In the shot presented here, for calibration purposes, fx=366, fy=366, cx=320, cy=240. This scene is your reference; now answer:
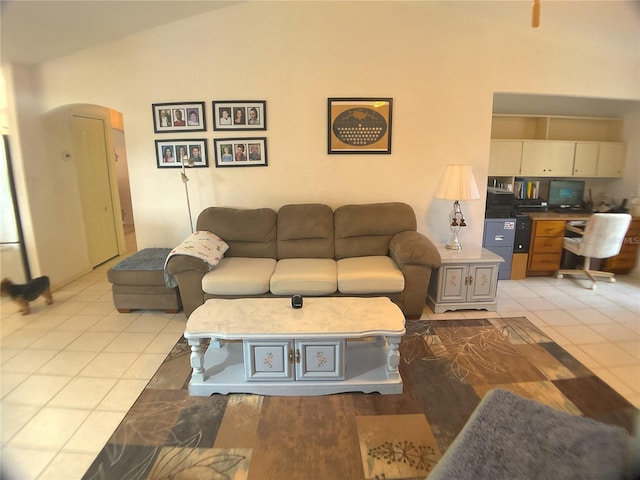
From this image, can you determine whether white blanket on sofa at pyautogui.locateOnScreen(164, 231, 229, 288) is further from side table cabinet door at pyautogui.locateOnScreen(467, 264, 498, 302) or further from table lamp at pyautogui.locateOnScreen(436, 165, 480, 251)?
side table cabinet door at pyautogui.locateOnScreen(467, 264, 498, 302)

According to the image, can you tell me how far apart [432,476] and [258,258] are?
8.49 feet

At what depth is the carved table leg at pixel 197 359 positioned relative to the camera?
85.0 inches

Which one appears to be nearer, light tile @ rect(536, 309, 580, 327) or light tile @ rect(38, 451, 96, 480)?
light tile @ rect(38, 451, 96, 480)

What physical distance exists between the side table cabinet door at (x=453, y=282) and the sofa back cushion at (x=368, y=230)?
53 cm

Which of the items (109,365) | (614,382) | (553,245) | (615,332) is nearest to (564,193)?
(553,245)

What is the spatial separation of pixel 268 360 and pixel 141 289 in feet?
5.63

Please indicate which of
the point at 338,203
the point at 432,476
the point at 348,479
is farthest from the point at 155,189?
the point at 432,476

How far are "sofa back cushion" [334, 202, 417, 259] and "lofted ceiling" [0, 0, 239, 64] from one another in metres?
2.31

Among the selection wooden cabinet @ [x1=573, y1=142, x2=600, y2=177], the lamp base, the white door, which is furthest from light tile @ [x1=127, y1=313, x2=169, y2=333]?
wooden cabinet @ [x1=573, y1=142, x2=600, y2=177]

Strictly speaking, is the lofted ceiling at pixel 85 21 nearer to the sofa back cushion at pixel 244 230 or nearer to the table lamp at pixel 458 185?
the sofa back cushion at pixel 244 230

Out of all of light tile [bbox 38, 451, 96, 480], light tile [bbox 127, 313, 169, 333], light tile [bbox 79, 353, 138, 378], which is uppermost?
light tile [bbox 127, 313, 169, 333]

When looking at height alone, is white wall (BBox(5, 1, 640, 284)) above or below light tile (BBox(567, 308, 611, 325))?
above

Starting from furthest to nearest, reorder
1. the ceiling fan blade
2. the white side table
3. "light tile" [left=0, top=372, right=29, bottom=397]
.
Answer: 1. the white side table
2. the ceiling fan blade
3. "light tile" [left=0, top=372, right=29, bottom=397]

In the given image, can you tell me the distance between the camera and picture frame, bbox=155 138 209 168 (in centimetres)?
372
